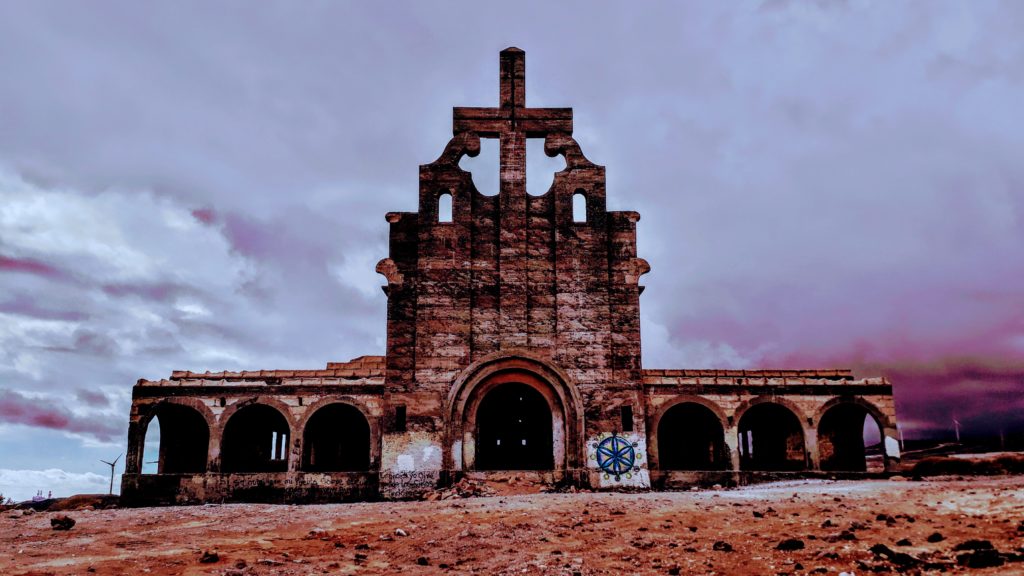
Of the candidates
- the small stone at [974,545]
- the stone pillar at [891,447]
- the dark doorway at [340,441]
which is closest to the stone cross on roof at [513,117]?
the dark doorway at [340,441]

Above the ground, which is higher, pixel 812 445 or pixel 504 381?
pixel 504 381

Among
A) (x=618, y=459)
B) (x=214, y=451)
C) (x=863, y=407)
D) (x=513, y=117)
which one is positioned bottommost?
(x=618, y=459)

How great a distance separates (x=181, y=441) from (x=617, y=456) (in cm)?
1737

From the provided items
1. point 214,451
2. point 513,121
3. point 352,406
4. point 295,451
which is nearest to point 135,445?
point 214,451

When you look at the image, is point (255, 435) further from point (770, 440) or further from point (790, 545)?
point (790, 545)

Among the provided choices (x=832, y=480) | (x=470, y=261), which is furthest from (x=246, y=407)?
(x=832, y=480)

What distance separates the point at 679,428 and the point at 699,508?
1565 centimetres

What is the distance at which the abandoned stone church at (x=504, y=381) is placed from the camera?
26766 millimetres

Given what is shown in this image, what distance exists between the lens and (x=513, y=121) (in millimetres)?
29625

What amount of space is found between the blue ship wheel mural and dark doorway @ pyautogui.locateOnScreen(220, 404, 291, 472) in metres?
12.0

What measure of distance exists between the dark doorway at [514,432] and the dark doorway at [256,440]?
7.79 meters

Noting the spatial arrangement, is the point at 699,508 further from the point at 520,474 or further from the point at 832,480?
the point at 832,480

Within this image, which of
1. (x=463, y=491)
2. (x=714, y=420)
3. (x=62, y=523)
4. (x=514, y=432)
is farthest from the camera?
(x=714, y=420)

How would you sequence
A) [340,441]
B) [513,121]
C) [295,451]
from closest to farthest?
[295,451] < [513,121] < [340,441]
